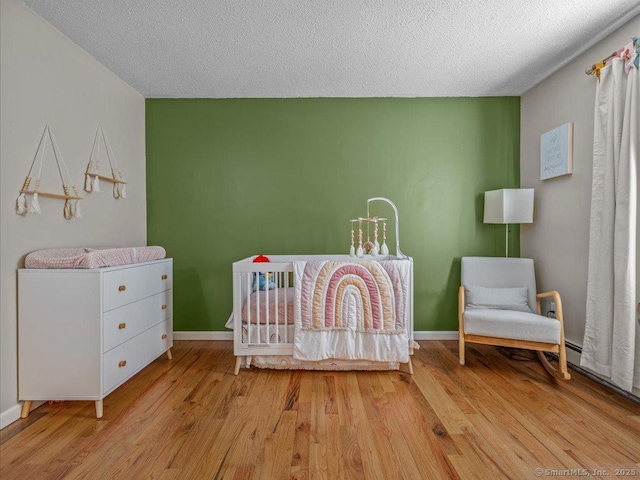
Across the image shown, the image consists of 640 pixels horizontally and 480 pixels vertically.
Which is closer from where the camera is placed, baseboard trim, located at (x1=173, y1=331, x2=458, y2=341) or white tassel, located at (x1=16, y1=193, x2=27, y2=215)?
white tassel, located at (x1=16, y1=193, x2=27, y2=215)

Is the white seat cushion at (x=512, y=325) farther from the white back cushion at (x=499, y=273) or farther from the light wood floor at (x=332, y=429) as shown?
the white back cushion at (x=499, y=273)

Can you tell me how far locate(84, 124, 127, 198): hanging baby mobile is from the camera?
2576 mm

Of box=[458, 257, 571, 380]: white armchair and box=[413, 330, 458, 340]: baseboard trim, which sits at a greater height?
box=[458, 257, 571, 380]: white armchair

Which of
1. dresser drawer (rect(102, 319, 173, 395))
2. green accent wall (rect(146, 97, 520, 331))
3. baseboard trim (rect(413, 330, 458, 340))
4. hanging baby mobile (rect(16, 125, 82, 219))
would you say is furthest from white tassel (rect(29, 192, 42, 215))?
baseboard trim (rect(413, 330, 458, 340))

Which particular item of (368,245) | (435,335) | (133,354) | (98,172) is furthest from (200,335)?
(435,335)

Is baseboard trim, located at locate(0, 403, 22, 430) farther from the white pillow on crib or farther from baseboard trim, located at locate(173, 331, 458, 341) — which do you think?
the white pillow on crib

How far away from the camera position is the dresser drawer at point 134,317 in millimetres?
2050

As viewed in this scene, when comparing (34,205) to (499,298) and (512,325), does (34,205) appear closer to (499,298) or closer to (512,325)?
(512,325)

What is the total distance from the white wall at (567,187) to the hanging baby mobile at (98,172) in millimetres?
3478

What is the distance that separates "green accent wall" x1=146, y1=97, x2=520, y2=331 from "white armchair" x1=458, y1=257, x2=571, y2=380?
1.11 feet

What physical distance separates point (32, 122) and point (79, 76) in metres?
0.61

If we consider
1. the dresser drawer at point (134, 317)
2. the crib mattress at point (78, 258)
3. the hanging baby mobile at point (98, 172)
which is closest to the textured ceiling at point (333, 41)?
the hanging baby mobile at point (98, 172)

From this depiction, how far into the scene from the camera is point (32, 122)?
81.9 inches

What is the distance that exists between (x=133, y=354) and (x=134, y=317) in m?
0.23
